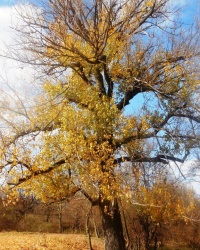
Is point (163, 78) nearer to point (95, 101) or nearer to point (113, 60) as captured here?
point (113, 60)

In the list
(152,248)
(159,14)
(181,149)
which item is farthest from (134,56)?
(152,248)

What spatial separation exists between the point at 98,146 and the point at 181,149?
2794mm

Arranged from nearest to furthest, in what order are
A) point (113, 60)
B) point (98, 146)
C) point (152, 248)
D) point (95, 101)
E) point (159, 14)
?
point (98, 146) → point (95, 101) → point (113, 60) → point (159, 14) → point (152, 248)

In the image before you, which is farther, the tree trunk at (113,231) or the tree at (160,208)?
the tree at (160,208)

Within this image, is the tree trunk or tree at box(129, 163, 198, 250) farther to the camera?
tree at box(129, 163, 198, 250)

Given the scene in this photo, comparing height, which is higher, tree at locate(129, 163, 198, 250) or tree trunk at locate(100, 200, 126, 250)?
tree at locate(129, 163, 198, 250)

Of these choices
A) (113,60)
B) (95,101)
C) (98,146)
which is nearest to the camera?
(98,146)

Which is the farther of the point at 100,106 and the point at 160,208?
the point at 160,208

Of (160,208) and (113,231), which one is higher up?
(160,208)

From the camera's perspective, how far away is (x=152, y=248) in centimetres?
2277

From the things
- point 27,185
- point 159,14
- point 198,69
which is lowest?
point 27,185

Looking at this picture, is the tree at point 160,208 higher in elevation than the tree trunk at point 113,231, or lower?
higher

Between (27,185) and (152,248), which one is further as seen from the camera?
(152,248)

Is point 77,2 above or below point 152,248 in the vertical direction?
above
